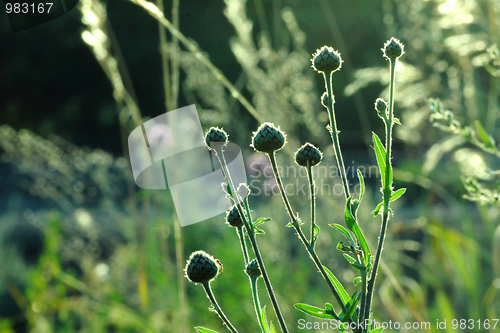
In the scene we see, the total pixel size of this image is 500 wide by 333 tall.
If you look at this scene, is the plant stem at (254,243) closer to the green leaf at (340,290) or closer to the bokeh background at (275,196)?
the green leaf at (340,290)

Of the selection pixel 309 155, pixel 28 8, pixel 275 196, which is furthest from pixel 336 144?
pixel 275 196

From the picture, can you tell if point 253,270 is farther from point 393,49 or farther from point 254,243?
point 393,49

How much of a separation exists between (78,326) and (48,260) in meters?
0.83

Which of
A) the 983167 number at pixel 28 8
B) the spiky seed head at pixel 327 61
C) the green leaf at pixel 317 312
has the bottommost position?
the green leaf at pixel 317 312

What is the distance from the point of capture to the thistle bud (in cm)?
52

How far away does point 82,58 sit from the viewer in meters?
6.38

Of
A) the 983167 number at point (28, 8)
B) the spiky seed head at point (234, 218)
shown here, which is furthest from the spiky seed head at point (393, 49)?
the 983167 number at point (28, 8)

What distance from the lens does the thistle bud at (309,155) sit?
515mm

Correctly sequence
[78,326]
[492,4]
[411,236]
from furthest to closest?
[411,236] → [78,326] → [492,4]

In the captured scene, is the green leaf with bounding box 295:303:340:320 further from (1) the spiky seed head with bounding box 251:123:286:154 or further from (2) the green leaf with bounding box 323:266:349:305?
(1) the spiky seed head with bounding box 251:123:286:154

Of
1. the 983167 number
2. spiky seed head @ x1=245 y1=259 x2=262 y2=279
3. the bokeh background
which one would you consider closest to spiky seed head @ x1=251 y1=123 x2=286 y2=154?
spiky seed head @ x1=245 y1=259 x2=262 y2=279

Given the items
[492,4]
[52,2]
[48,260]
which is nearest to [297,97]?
[492,4]

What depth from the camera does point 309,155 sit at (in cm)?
52

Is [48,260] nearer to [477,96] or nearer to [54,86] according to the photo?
[477,96]
